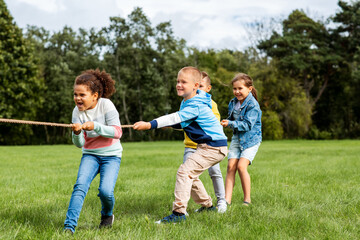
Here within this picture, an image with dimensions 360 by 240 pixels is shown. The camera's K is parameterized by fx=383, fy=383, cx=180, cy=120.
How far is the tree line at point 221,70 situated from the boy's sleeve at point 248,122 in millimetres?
34746

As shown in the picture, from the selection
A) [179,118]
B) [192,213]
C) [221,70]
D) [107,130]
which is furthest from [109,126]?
[221,70]

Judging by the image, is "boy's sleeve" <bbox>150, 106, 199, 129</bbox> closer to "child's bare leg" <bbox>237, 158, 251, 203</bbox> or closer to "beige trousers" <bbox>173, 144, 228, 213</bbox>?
"beige trousers" <bbox>173, 144, 228, 213</bbox>

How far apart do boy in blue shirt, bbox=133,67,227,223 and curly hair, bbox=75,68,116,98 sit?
79cm

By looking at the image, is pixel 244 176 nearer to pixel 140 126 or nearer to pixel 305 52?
pixel 140 126

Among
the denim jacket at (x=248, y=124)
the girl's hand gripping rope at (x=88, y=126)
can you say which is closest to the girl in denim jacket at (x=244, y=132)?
the denim jacket at (x=248, y=124)

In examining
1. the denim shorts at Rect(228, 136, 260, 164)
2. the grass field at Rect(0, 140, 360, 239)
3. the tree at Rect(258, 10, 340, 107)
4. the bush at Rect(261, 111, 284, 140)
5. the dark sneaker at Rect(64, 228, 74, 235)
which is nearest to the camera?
the dark sneaker at Rect(64, 228, 74, 235)

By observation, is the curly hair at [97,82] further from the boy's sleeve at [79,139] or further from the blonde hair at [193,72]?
the blonde hair at [193,72]

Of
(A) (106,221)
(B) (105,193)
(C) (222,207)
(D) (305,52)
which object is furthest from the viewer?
(D) (305,52)

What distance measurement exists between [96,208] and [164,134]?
41.0 metres

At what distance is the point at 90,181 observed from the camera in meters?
3.96

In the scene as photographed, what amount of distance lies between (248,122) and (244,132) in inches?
8.8

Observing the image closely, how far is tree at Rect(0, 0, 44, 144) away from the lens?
32938 millimetres

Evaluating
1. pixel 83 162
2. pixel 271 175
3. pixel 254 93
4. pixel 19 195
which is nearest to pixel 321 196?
pixel 254 93

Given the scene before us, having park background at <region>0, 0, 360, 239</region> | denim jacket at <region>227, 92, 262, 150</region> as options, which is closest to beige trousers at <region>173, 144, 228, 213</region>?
denim jacket at <region>227, 92, 262, 150</region>
